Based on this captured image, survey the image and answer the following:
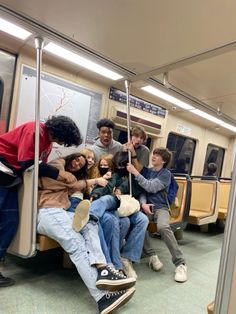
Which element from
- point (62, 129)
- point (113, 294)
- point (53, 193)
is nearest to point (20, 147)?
point (62, 129)

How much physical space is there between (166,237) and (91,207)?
97cm

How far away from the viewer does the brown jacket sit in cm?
221

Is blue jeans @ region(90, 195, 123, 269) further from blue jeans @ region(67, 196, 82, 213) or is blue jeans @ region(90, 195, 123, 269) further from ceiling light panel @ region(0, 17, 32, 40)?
ceiling light panel @ region(0, 17, 32, 40)

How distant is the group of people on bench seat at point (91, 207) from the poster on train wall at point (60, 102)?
2.69ft

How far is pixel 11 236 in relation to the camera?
2.14 metres

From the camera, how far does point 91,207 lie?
2.37 meters

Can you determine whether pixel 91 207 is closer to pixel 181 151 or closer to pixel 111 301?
pixel 111 301

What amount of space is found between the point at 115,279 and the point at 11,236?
0.89 meters

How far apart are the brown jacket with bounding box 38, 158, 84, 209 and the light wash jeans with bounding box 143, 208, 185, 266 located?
3.55 ft

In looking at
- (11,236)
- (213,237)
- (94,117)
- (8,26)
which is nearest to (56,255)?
(11,236)

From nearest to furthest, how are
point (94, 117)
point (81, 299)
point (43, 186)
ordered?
point (81, 299) < point (43, 186) < point (94, 117)

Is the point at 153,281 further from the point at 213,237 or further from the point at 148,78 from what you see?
the point at 213,237

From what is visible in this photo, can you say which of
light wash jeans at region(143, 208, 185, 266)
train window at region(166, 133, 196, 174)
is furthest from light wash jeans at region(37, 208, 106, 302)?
train window at region(166, 133, 196, 174)

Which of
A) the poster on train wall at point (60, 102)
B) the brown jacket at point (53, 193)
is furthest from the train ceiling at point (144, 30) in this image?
the brown jacket at point (53, 193)
